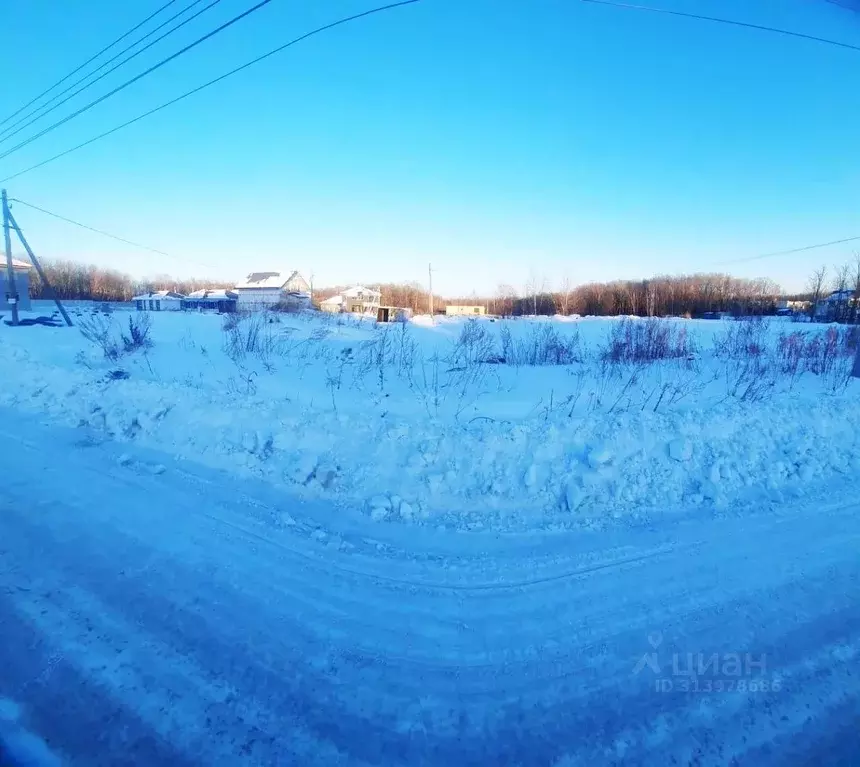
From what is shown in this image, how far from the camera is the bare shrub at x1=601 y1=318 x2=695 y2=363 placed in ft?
38.2

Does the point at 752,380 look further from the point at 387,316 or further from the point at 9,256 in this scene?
the point at 387,316

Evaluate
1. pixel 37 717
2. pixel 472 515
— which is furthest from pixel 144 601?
pixel 472 515

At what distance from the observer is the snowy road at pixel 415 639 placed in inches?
82.0

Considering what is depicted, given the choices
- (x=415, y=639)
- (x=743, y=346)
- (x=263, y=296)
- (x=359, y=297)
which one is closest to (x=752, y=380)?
(x=743, y=346)

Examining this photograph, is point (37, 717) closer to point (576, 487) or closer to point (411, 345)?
point (576, 487)

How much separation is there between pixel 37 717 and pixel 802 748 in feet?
11.6

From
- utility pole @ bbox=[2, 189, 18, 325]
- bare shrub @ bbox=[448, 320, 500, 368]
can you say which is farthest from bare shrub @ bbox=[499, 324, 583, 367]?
utility pole @ bbox=[2, 189, 18, 325]

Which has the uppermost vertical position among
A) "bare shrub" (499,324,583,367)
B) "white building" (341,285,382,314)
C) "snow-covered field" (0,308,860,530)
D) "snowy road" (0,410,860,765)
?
"white building" (341,285,382,314)

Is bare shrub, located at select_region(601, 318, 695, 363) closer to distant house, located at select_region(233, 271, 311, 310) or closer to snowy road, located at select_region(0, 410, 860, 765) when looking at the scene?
snowy road, located at select_region(0, 410, 860, 765)

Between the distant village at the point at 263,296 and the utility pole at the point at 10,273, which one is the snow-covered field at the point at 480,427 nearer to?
the utility pole at the point at 10,273

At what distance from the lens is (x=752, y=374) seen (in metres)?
9.12

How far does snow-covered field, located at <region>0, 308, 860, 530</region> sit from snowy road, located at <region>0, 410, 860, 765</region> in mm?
558

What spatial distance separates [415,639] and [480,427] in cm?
301

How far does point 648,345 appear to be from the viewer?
12.6 meters
